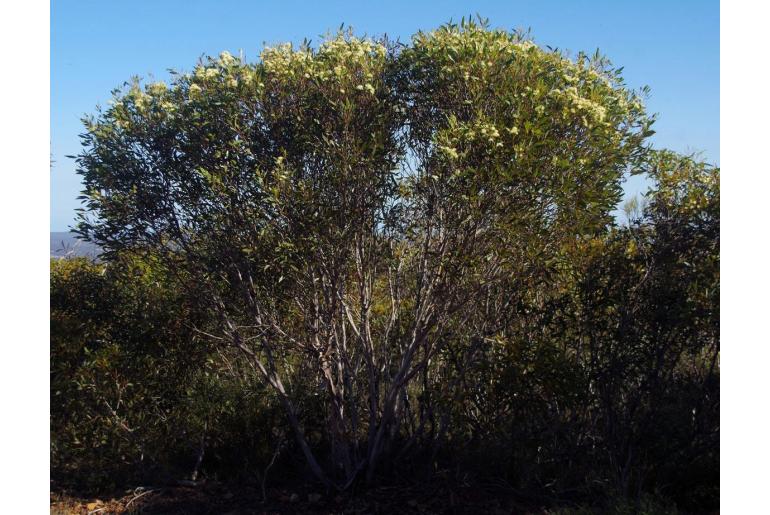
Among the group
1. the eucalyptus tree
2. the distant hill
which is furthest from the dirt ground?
the distant hill

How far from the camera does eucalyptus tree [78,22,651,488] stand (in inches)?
194

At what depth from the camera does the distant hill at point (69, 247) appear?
20.0 ft

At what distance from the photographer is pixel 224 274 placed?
225 inches

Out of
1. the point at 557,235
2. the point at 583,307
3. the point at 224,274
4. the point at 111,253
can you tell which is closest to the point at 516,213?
the point at 557,235

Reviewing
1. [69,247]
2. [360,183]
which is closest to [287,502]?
[360,183]

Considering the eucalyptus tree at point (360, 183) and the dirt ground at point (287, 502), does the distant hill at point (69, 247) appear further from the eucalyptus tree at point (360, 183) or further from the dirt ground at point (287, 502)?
the dirt ground at point (287, 502)

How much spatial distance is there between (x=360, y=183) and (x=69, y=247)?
117 inches

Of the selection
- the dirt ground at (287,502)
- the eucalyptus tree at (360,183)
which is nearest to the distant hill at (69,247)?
the eucalyptus tree at (360,183)

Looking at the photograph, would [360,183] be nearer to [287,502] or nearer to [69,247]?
[287,502]

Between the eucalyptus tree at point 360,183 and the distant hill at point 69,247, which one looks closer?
the eucalyptus tree at point 360,183

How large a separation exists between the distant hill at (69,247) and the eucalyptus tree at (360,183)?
1.18 feet

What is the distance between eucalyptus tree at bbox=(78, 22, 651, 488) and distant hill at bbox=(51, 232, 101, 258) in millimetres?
360

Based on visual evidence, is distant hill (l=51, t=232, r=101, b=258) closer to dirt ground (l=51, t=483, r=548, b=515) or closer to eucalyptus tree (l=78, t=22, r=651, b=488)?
eucalyptus tree (l=78, t=22, r=651, b=488)

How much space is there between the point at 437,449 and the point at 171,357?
2209 millimetres
